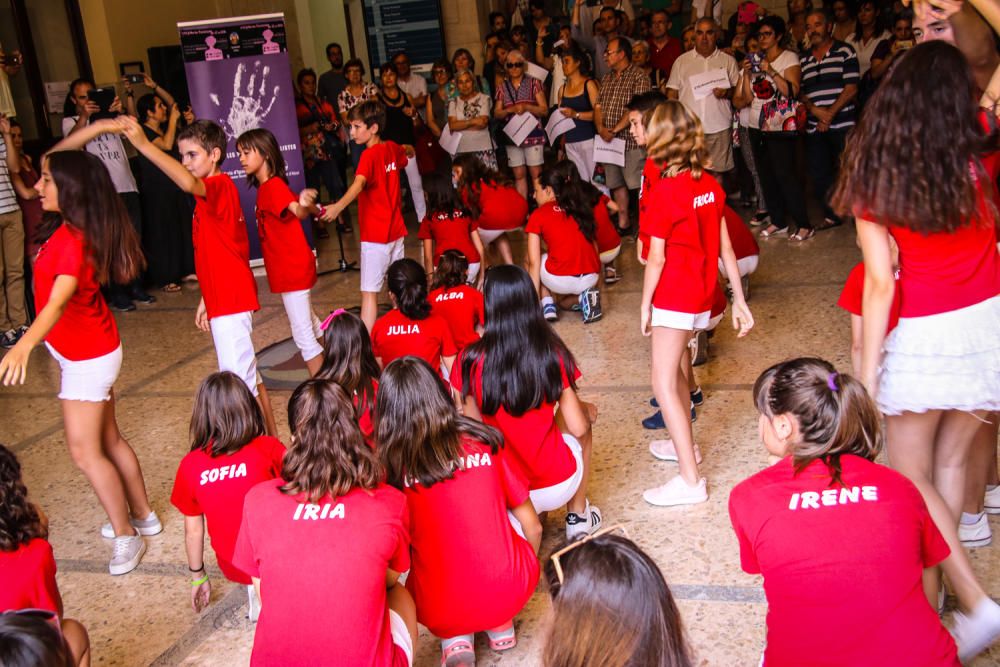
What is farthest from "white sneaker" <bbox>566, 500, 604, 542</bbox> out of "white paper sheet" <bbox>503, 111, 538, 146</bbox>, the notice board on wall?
the notice board on wall

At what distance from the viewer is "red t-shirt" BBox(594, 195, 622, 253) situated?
6340 mm

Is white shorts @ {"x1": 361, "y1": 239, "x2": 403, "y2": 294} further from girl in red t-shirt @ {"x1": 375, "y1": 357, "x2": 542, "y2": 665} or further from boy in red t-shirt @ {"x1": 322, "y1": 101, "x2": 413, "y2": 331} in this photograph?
girl in red t-shirt @ {"x1": 375, "y1": 357, "x2": 542, "y2": 665}

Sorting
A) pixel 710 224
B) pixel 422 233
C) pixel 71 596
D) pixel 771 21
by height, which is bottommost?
Result: pixel 71 596

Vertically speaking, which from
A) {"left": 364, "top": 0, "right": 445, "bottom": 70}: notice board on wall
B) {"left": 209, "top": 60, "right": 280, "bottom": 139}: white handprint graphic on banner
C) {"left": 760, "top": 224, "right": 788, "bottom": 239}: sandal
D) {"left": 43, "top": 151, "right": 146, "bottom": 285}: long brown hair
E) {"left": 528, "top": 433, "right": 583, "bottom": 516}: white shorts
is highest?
{"left": 364, "top": 0, "right": 445, "bottom": 70}: notice board on wall

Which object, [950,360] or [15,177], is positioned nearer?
[950,360]

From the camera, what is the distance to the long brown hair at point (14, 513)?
2.30m

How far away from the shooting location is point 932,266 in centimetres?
239

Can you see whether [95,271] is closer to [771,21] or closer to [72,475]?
[72,475]

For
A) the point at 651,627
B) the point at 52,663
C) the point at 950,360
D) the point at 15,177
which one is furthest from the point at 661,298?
the point at 15,177

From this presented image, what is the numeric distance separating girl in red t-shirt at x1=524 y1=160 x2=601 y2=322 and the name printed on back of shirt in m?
3.10

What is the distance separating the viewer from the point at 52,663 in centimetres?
166

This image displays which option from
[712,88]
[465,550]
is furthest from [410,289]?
[712,88]

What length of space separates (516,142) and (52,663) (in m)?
7.41

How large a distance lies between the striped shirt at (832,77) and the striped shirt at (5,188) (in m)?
6.13
